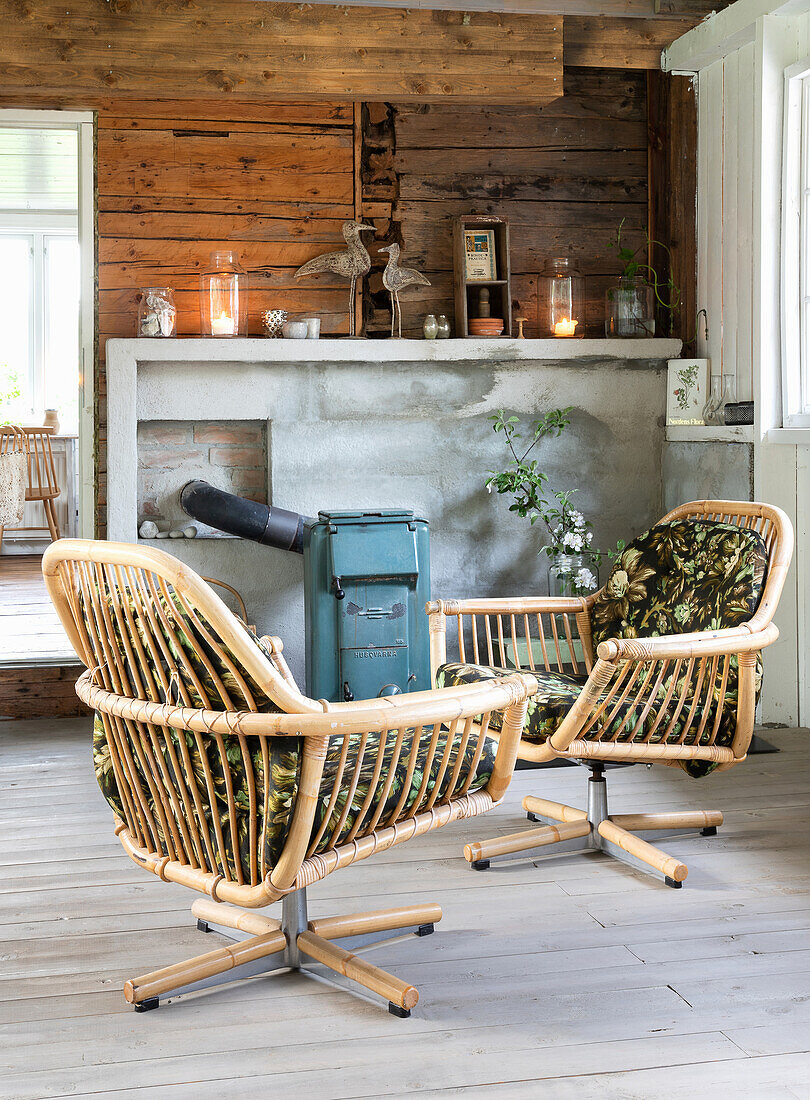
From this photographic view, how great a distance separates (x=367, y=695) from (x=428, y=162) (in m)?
2.25

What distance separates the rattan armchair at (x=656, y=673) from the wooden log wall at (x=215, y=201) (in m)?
2.08

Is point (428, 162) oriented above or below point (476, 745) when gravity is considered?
above

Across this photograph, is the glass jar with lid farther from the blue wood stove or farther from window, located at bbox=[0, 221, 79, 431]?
window, located at bbox=[0, 221, 79, 431]

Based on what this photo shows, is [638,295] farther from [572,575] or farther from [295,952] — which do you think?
[295,952]

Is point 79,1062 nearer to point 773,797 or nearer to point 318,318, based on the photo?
point 773,797

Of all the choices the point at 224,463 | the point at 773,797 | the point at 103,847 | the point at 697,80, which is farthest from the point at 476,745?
the point at 697,80

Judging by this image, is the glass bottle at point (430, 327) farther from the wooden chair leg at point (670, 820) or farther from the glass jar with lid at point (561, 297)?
the wooden chair leg at point (670, 820)

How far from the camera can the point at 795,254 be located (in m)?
3.97

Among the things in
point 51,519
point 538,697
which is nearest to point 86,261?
point 538,697

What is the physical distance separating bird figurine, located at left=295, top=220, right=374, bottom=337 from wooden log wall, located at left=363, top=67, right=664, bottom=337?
127 mm

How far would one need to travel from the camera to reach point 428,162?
4.61 m

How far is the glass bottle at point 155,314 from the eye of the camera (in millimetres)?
4285

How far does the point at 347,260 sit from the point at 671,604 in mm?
2288

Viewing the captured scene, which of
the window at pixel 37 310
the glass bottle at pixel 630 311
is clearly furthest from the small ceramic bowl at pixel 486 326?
the window at pixel 37 310
